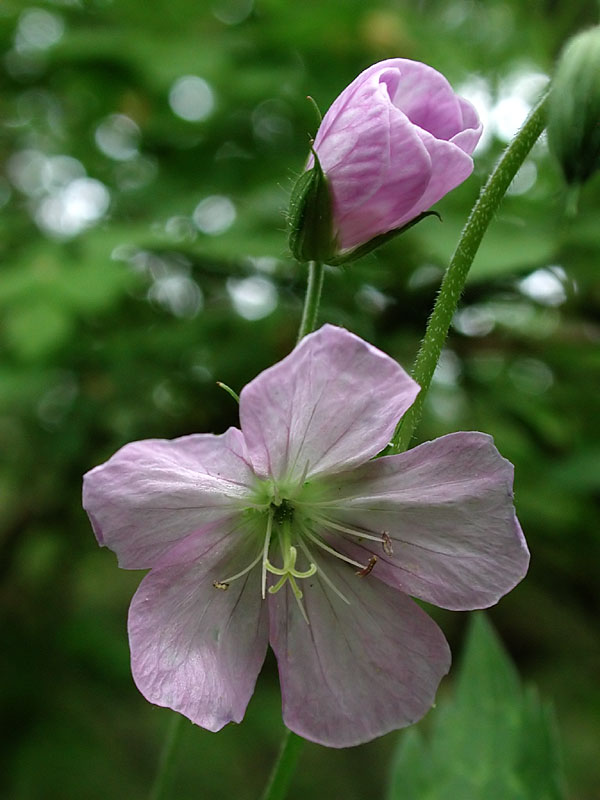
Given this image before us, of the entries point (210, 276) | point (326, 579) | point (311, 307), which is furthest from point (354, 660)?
point (210, 276)

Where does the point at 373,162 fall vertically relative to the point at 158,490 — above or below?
above

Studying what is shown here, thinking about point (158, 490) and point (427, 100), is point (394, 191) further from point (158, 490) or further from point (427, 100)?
point (158, 490)

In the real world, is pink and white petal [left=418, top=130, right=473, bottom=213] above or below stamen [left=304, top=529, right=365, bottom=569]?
above

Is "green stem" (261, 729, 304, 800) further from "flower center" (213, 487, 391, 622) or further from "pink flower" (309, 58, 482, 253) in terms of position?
"pink flower" (309, 58, 482, 253)

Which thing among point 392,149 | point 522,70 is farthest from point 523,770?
point 522,70

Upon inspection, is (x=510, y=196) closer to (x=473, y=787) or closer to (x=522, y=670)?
(x=473, y=787)

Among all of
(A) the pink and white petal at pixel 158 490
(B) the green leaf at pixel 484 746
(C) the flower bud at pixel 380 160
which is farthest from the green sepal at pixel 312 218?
(B) the green leaf at pixel 484 746

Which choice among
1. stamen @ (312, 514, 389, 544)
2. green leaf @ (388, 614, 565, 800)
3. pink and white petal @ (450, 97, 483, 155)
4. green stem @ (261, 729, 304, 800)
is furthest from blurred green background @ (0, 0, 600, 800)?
green stem @ (261, 729, 304, 800)
